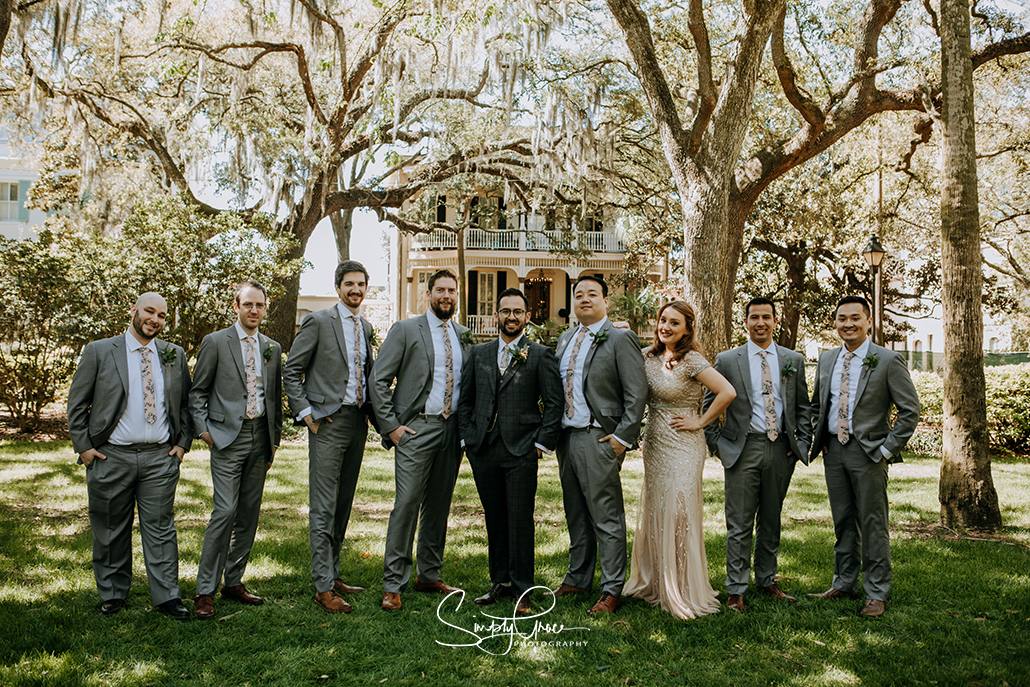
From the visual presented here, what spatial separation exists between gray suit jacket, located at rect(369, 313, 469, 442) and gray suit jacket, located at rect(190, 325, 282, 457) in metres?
0.80

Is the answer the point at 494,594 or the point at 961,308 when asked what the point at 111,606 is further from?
the point at 961,308

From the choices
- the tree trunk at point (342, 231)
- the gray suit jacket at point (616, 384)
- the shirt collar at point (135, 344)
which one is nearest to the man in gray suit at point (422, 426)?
the gray suit jacket at point (616, 384)

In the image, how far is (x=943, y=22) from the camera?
23.6ft

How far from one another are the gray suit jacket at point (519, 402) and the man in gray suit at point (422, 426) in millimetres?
234

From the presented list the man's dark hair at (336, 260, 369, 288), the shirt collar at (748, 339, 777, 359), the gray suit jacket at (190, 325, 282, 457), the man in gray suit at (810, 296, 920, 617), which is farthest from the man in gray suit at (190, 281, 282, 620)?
the man in gray suit at (810, 296, 920, 617)

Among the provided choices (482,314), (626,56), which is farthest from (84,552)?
(482,314)

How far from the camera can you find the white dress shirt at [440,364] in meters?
5.11

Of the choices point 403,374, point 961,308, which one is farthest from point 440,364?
point 961,308

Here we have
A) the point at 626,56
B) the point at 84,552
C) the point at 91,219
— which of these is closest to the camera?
the point at 84,552

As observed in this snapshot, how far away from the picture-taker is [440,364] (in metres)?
5.19

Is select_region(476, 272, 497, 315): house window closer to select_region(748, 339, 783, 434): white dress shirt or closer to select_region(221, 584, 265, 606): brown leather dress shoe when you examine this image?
select_region(748, 339, 783, 434): white dress shirt

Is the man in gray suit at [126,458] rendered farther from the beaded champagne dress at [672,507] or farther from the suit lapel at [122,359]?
the beaded champagne dress at [672,507]

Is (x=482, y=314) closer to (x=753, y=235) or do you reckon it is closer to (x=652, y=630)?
(x=753, y=235)

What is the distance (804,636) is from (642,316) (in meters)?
17.5
